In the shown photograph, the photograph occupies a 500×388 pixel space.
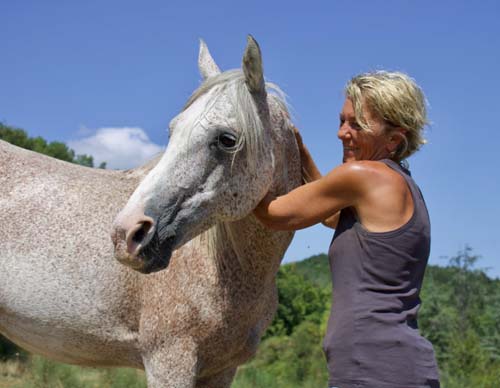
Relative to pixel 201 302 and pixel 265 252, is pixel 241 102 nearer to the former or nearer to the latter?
Answer: pixel 265 252

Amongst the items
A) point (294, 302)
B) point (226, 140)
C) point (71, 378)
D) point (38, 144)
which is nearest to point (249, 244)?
point (226, 140)

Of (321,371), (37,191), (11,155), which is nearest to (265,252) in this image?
(37,191)

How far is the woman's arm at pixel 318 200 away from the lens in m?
2.15

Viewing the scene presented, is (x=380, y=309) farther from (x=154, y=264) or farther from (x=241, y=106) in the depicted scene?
(x=241, y=106)

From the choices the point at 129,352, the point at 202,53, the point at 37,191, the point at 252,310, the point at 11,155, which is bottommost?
the point at 129,352

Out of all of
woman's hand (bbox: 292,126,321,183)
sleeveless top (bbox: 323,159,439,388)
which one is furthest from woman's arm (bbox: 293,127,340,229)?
sleeveless top (bbox: 323,159,439,388)

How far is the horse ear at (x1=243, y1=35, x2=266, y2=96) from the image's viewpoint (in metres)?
2.52

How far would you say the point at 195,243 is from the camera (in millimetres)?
3098

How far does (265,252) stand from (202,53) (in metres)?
1.15

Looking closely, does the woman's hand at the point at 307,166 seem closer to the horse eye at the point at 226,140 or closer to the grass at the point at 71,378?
the horse eye at the point at 226,140

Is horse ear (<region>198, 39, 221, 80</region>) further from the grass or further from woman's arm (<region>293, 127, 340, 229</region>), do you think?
the grass

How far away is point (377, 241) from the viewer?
2.08m

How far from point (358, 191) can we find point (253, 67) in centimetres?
81

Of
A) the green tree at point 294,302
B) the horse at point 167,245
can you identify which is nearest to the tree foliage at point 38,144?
the green tree at point 294,302
